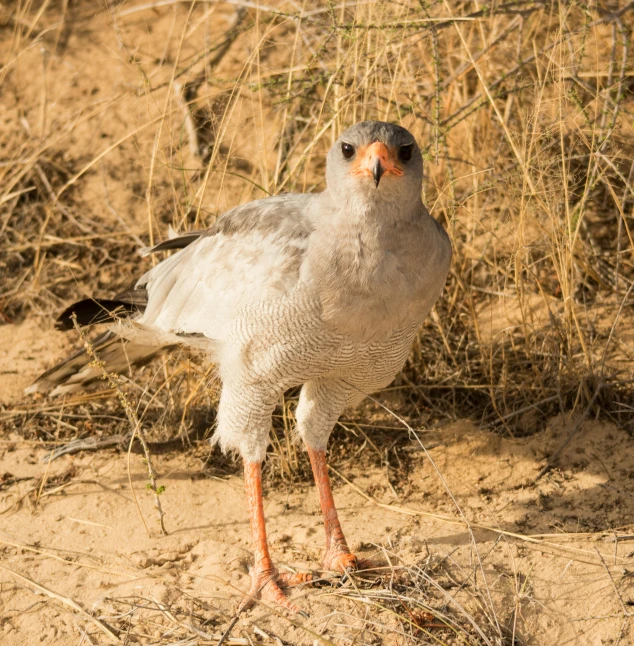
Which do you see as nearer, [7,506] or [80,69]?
[7,506]

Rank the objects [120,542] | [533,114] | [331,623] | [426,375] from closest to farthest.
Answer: [331,623] → [533,114] → [120,542] → [426,375]

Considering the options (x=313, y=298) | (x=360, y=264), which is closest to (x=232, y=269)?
(x=313, y=298)

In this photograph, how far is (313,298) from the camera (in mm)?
3297

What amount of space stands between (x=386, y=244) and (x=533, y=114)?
1.13 m

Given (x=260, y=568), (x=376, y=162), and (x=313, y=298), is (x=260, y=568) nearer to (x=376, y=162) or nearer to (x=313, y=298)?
(x=313, y=298)

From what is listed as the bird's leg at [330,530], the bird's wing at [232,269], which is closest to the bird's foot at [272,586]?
the bird's leg at [330,530]

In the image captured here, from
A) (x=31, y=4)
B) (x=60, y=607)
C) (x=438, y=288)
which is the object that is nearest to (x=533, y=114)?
(x=438, y=288)

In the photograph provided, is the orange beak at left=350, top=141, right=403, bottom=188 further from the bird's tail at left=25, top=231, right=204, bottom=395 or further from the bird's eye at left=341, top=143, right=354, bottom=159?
the bird's tail at left=25, top=231, right=204, bottom=395

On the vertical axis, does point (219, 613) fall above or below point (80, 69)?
below

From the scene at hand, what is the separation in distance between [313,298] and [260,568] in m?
1.27

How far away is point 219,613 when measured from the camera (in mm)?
3617

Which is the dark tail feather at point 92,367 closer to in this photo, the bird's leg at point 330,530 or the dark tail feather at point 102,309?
the dark tail feather at point 102,309

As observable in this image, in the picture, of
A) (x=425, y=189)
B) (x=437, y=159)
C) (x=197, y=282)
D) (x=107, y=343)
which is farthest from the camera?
(x=425, y=189)

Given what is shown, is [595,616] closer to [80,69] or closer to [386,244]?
[386,244]
